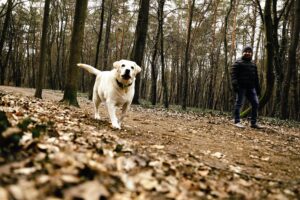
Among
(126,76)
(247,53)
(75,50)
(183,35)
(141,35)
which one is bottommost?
(126,76)

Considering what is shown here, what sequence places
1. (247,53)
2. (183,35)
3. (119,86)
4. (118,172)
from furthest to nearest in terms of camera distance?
(183,35), (247,53), (119,86), (118,172)

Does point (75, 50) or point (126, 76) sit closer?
point (126, 76)

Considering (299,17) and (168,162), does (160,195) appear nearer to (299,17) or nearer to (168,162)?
(168,162)

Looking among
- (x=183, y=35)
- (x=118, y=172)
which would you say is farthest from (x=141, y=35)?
(x=183, y=35)

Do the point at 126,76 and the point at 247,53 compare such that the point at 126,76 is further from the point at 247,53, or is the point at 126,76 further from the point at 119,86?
the point at 247,53

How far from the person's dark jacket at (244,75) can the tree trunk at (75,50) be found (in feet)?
17.1

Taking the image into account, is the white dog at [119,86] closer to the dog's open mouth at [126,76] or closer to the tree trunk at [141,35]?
the dog's open mouth at [126,76]

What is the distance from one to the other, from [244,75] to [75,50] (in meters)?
5.64

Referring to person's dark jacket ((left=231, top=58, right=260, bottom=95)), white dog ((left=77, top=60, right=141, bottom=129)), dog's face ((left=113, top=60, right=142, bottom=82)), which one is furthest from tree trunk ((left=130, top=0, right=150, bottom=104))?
dog's face ((left=113, top=60, right=142, bottom=82))

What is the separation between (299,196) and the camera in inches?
130

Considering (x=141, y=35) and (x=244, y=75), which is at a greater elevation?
(x=141, y=35)

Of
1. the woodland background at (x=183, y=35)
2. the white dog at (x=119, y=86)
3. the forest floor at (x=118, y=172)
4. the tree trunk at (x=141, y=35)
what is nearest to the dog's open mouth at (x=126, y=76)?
the white dog at (x=119, y=86)

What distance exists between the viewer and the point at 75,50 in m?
9.93

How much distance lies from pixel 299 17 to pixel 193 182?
1558 cm
